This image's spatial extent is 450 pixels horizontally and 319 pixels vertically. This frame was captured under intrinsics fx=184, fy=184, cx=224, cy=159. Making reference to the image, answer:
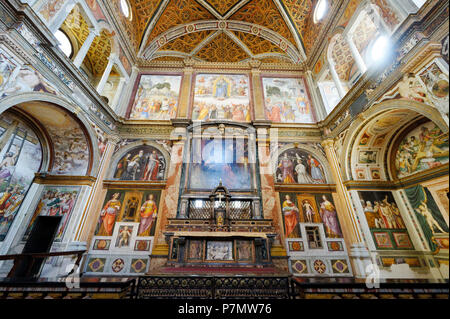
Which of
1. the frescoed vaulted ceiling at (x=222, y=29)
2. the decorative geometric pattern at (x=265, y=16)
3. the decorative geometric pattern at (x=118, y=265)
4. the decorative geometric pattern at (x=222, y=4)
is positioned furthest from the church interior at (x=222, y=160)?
the decorative geometric pattern at (x=222, y=4)

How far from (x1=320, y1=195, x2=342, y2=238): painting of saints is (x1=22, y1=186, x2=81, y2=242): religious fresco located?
9658mm

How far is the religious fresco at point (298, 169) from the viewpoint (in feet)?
26.3

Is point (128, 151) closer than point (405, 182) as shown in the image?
No

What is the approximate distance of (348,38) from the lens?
24.5ft

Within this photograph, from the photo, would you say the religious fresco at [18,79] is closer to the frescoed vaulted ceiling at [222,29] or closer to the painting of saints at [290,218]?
the frescoed vaulted ceiling at [222,29]

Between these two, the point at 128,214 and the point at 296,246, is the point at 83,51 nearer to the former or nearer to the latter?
the point at 128,214

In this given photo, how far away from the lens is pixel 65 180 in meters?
7.16

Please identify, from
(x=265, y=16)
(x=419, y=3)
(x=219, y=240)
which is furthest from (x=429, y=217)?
(x=265, y=16)

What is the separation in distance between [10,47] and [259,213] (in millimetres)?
8480

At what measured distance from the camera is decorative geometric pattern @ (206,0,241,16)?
11.4 metres

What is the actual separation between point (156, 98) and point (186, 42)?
17.5 ft

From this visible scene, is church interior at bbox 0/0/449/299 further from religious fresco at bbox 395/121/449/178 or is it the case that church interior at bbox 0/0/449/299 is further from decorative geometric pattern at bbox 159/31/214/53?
decorative geometric pattern at bbox 159/31/214/53
